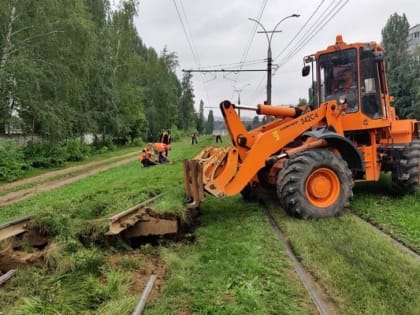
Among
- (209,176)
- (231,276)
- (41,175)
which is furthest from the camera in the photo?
(41,175)

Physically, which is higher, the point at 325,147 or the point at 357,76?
the point at 357,76

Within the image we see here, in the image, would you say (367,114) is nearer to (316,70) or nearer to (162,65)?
(316,70)

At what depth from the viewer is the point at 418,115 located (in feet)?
161

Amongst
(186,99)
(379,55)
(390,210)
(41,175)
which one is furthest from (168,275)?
(186,99)

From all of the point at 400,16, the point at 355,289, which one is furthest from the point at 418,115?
the point at 355,289

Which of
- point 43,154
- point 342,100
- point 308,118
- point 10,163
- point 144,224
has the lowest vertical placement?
point 144,224

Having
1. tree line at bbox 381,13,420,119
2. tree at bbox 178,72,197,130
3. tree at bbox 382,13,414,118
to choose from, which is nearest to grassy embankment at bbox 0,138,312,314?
tree at bbox 382,13,414,118

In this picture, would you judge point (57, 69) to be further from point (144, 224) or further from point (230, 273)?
point (230, 273)

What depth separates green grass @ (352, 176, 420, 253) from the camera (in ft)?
20.8

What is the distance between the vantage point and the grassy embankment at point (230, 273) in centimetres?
401

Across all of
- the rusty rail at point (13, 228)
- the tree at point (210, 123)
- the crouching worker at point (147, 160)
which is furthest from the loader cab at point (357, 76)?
the tree at point (210, 123)

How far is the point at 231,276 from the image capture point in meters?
4.75

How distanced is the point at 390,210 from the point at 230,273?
14.3 feet

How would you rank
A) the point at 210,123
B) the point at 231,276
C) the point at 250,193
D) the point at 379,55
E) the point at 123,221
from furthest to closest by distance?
the point at 210,123
the point at 250,193
the point at 379,55
the point at 123,221
the point at 231,276
